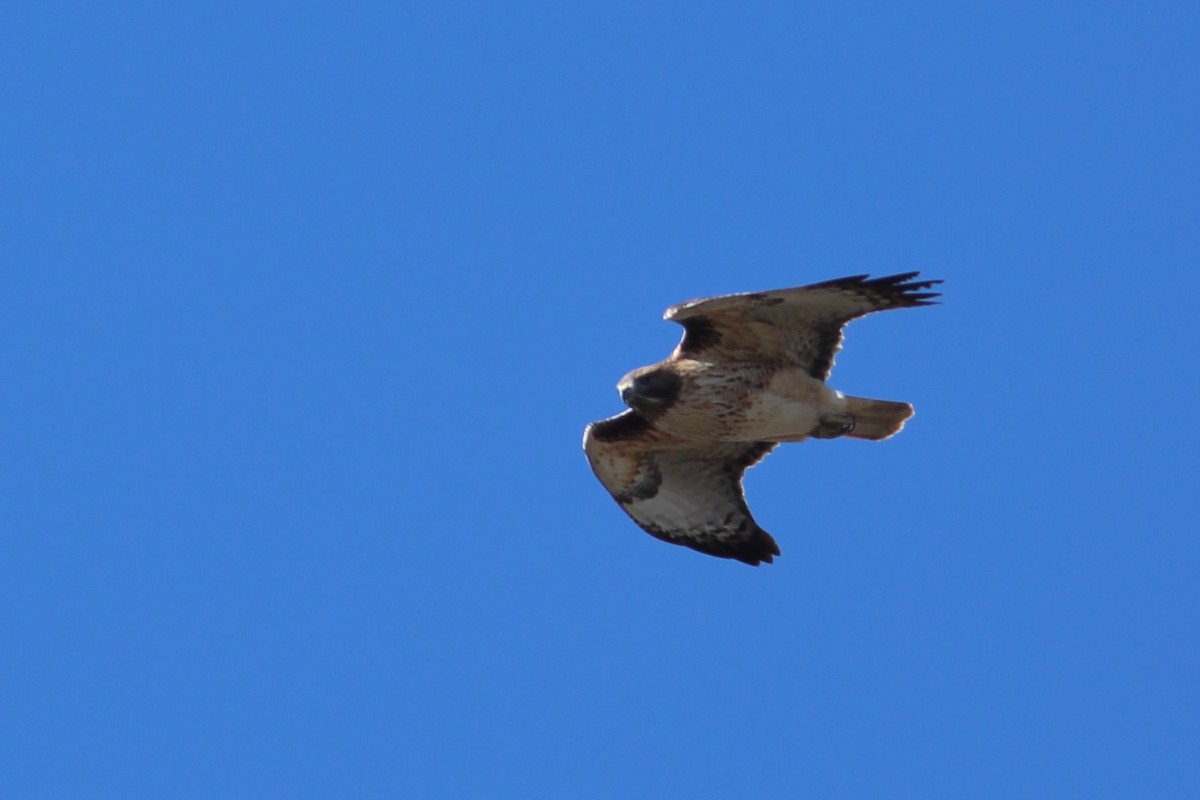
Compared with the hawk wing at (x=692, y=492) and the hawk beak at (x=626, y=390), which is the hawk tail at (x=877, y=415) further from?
the hawk beak at (x=626, y=390)

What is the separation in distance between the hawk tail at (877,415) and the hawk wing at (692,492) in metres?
1.14

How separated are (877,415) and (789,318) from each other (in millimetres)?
910

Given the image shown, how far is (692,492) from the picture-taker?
1372cm

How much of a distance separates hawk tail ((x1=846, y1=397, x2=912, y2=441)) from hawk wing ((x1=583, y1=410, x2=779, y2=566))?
1138 millimetres

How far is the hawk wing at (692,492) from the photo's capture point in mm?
13562

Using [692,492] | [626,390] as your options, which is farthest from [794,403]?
[692,492]

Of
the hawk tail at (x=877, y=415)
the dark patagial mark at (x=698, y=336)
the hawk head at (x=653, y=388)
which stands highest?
the dark patagial mark at (x=698, y=336)

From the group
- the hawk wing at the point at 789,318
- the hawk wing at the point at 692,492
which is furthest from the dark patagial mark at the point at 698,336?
the hawk wing at the point at 692,492

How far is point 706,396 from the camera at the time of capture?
12.5 m

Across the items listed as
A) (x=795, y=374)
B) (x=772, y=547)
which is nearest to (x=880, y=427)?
(x=795, y=374)

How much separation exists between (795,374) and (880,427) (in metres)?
0.70

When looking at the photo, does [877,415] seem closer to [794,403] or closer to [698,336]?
[794,403]

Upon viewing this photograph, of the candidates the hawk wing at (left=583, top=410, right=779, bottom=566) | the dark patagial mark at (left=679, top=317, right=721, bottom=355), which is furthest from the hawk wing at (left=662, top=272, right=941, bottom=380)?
the hawk wing at (left=583, top=410, right=779, bottom=566)

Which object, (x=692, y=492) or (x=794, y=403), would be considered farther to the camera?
(x=692, y=492)
